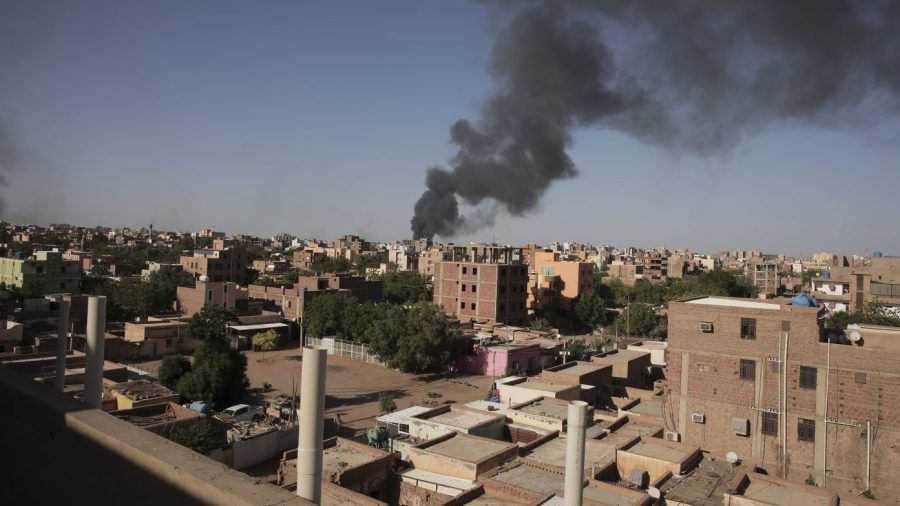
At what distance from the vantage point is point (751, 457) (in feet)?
48.9

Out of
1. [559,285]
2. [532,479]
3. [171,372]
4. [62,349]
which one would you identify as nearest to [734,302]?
[532,479]

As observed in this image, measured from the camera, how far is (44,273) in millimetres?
39594

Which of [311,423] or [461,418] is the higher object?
[311,423]

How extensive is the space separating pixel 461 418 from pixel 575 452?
36.5ft

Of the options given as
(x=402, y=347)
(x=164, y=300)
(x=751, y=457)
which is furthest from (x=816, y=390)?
(x=164, y=300)

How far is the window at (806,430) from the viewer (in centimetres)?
1411

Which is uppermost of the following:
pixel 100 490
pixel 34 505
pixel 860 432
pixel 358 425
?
pixel 100 490

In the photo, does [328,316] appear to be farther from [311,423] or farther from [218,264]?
[311,423]

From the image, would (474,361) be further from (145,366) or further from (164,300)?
(164,300)

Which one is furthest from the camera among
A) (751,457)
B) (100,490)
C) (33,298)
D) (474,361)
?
(33,298)

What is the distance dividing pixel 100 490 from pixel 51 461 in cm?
65

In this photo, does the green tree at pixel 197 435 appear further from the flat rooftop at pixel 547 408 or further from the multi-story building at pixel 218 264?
the multi-story building at pixel 218 264

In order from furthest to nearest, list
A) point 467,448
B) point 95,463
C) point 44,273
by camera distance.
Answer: point 44,273 < point 467,448 < point 95,463

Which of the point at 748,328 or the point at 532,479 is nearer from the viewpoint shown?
the point at 532,479
